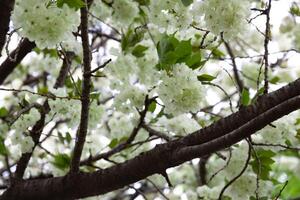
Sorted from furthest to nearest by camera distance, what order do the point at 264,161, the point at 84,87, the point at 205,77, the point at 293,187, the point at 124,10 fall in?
the point at 293,187 < the point at 124,10 < the point at 264,161 < the point at 205,77 < the point at 84,87

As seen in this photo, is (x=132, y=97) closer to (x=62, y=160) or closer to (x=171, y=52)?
(x=62, y=160)

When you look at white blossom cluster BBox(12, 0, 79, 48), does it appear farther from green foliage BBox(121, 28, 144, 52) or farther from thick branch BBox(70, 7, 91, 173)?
green foliage BBox(121, 28, 144, 52)

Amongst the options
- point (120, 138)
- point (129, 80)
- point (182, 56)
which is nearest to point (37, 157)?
point (120, 138)

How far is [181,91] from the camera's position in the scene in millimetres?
1704

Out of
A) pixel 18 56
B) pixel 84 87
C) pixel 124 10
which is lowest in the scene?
pixel 84 87

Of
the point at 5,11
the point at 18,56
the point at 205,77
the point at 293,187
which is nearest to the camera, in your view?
the point at 205,77

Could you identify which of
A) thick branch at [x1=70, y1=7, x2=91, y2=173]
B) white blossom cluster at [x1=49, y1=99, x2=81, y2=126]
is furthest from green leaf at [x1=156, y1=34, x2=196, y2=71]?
white blossom cluster at [x1=49, y1=99, x2=81, y2=126]

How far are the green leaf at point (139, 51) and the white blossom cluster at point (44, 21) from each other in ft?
2.07

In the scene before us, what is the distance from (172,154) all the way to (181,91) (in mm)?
207

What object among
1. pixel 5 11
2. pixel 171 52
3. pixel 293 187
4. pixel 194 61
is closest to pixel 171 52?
pixel 171 52

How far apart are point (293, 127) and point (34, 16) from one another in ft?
3.90

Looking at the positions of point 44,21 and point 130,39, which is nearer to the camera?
Result: point 44,21

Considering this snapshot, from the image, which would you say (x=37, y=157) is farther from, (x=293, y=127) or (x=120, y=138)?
(x=293, y=127)

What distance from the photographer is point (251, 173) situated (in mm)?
2195
